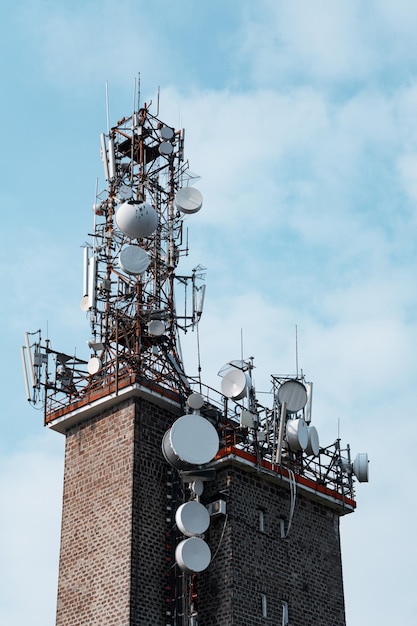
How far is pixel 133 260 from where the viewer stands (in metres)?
44.8

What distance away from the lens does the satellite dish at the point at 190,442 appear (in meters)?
40.6

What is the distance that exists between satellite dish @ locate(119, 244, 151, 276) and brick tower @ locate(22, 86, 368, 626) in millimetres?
50

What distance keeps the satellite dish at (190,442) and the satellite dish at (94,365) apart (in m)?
4.60

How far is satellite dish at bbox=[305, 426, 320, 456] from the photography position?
4525 cm

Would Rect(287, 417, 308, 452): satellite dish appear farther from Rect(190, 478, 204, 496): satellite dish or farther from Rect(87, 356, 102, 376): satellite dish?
Rect(87, 356, 102, 376): satellite dish

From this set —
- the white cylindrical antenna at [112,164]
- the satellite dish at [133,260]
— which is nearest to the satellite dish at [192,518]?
the satellite dish at [133,260]

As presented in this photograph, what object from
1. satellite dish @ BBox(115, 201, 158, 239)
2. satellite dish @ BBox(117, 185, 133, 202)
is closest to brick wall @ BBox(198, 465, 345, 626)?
satellite dish @ BBox(115, 201, 158, 239)

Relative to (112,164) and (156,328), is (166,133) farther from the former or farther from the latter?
(156,328)


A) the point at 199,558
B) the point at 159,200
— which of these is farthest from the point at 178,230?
the point at 199,558

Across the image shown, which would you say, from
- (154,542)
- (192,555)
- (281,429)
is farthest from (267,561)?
(281,429)

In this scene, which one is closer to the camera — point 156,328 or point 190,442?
point 190,442

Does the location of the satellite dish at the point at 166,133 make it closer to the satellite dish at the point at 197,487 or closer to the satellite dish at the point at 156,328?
the satellite dish at the point at 156,328

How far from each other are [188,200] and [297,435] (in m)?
10.9

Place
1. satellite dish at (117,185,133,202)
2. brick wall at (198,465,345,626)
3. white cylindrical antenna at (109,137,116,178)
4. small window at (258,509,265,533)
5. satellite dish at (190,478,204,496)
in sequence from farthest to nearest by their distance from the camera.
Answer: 1. white cylindrical antenna at (109,137,116,178)
2. satellite dish at (117,185,133,202)
3. small window at (258,509,265,533)
4. satellite dish at (190,478,204,496)
5. brick wall at (198,465,345,626)
